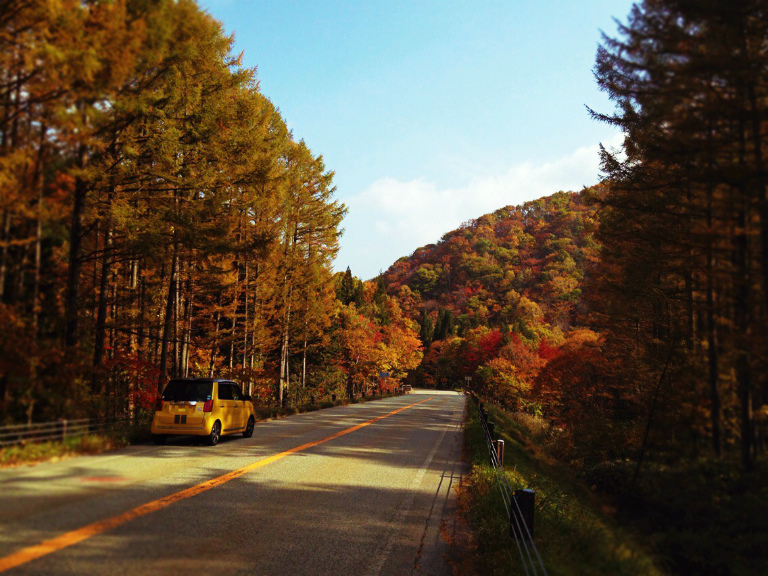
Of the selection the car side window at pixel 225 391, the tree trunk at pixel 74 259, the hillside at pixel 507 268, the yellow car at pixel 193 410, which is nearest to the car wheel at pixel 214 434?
the yellow car at pixel 193 410

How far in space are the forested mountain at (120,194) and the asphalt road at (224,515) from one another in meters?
2.49

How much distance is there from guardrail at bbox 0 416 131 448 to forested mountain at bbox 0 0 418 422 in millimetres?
249

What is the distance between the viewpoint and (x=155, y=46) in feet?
29.3

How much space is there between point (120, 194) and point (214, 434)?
718cm

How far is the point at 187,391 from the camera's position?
1202 cm

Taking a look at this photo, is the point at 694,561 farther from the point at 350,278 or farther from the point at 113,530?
the point at 350,278

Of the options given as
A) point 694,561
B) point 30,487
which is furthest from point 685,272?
point 30,487

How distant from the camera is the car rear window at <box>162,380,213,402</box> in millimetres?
11883

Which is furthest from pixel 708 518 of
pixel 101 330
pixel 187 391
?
pixel 101 330

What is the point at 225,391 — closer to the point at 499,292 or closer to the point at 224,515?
the point at 224,515

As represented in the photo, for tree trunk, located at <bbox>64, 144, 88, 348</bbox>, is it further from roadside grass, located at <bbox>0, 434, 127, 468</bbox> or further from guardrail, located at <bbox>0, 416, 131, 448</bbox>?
roadside grass, located at <bbox>0, 434, 127, 468</bbox>

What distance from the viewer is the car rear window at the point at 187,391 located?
11883 mm

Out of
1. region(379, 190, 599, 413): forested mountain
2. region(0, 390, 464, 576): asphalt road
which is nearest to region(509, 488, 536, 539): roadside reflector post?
region(0, 390, 464, 576): asphalt road

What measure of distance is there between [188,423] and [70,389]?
2850mm
